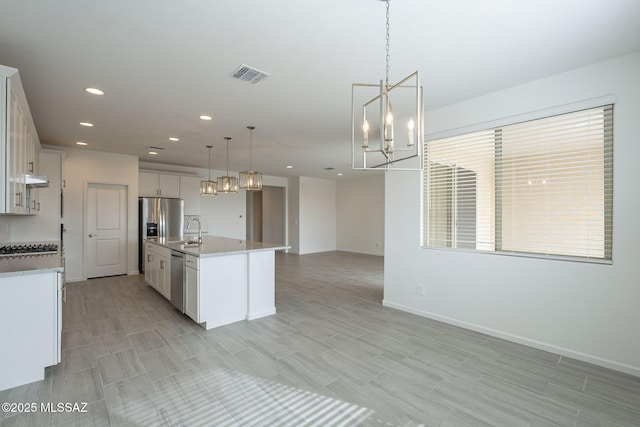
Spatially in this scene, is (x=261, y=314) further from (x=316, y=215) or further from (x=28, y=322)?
(x=316, y=215)

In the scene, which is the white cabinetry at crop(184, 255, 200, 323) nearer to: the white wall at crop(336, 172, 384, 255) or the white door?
the white door

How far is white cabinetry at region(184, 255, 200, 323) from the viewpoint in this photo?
3.31 m

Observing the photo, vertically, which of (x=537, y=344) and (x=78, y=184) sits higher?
(x=78, y=184)

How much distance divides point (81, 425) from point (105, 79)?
2805 millimetres

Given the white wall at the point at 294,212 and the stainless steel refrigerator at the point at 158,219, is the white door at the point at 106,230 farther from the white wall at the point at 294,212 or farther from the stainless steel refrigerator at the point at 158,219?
the white wall at the point at 294,212

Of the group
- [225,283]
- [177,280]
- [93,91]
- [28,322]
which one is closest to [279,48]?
[93,91]

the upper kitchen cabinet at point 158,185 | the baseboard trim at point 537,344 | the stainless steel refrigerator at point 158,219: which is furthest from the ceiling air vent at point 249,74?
the upper kitchen cabinet at point 158,185

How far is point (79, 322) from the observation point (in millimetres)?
3498

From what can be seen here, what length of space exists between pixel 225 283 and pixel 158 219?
373 cm

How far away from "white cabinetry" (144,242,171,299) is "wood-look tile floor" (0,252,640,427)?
1.89 feet

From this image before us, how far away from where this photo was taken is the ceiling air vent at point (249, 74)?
2.64 m

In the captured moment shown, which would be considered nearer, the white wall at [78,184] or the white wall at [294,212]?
the white wall at [78,184]

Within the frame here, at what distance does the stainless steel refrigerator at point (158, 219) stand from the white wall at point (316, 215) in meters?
3.95

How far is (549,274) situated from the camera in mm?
2830
